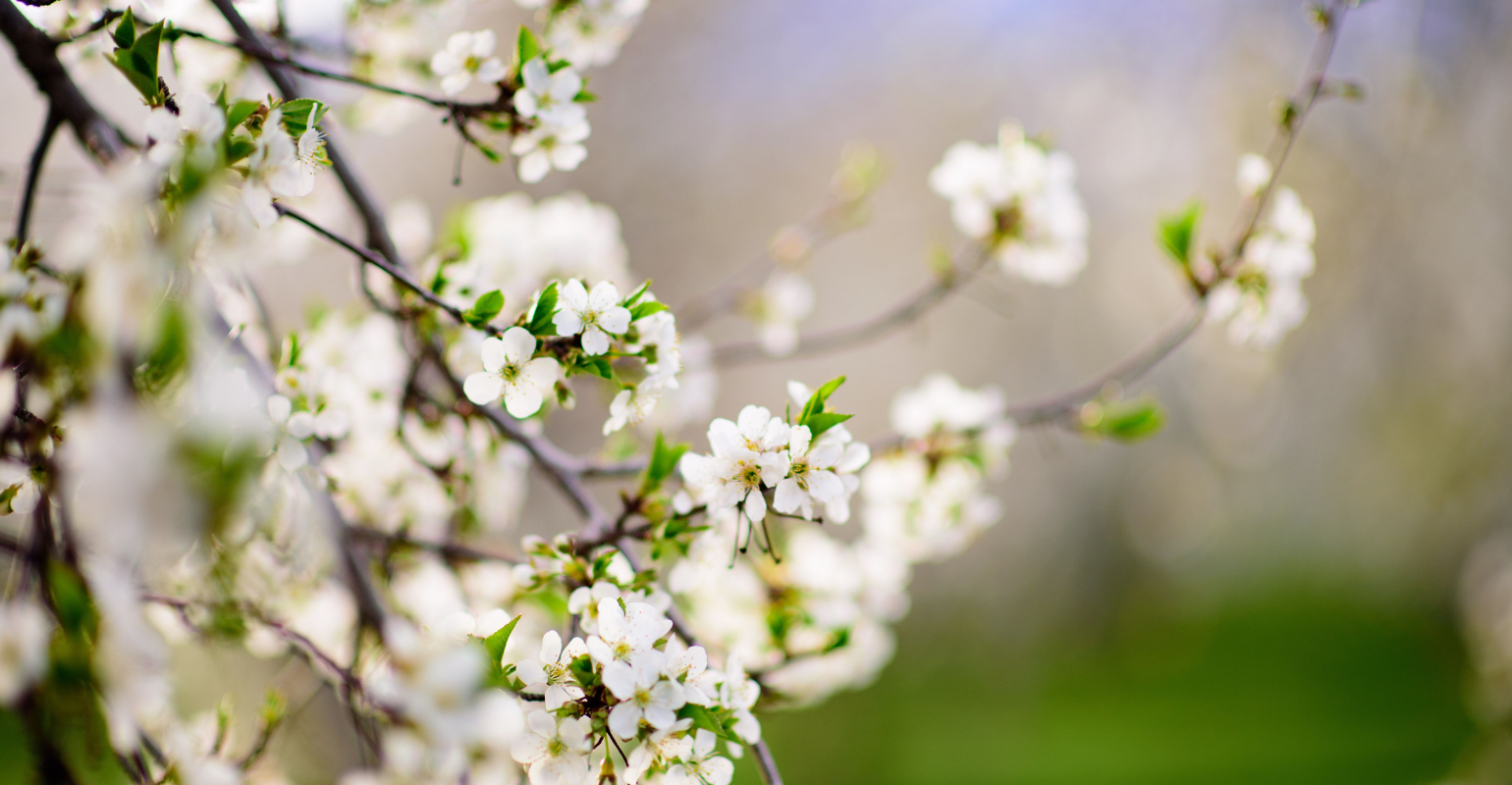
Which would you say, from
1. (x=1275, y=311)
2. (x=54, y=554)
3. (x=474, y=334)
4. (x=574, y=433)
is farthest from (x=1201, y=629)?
(x=54, y=554)

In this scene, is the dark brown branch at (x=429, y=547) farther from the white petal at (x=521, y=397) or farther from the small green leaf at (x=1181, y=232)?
the small green leaf at (x=1181, y=232)

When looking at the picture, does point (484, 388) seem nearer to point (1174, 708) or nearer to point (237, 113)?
point (237, 113)

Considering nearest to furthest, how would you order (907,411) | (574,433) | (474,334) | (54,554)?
(54,554) → (474,334) → (907,411) → (574,433)

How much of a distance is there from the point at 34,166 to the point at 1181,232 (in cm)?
109

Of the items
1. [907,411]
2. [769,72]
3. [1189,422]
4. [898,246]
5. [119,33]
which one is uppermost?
[769,72]

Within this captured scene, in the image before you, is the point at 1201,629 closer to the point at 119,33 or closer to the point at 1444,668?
the point at 1444,668

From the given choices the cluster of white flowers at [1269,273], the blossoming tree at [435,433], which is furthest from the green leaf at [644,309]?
the cluster of white flowers at [1269,273]

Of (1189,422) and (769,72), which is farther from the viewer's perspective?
(1189,422)

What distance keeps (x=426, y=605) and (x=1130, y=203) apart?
141 inches

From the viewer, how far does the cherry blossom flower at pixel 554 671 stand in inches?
21.1

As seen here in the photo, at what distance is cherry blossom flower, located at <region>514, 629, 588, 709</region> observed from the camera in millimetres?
537

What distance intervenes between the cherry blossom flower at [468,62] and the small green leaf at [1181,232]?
2.29 feet

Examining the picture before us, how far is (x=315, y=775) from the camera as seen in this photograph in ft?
8.28

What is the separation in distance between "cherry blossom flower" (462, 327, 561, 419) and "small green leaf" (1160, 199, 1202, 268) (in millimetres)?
670
